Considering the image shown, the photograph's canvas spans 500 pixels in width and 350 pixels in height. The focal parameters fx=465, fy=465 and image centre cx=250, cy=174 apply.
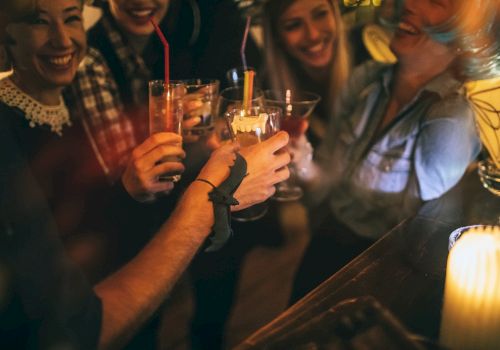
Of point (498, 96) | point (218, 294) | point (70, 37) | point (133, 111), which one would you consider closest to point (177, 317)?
point (218, 294)

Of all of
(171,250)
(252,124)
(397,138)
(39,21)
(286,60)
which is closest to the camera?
(171,250)

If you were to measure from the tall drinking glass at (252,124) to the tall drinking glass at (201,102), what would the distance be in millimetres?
192

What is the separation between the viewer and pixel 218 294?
257 centimetres

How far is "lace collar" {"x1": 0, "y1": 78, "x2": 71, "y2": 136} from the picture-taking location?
1.93 meters

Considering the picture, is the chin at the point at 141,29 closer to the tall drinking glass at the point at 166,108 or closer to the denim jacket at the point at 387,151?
the tall drinking glass at the point at 166,108

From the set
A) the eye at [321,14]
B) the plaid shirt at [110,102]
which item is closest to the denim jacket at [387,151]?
the eye at [321,14]

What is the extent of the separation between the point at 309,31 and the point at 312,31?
0.7 inches

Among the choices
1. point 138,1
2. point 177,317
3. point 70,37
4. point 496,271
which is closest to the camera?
point 496,271

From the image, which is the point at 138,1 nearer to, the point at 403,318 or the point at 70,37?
the point at 70,37

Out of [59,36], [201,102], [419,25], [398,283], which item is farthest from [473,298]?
[59,36]

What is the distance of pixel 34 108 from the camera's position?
2.04 metres

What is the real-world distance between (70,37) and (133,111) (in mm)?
669

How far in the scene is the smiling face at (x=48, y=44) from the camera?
1845 millimetres

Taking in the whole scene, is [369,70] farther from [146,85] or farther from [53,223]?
[53,223]
